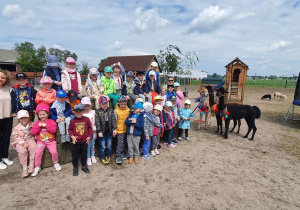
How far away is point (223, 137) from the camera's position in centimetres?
646

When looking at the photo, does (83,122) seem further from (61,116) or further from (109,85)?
(109,85)

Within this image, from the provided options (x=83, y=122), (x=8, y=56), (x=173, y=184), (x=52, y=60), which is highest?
(x=8, y=56)

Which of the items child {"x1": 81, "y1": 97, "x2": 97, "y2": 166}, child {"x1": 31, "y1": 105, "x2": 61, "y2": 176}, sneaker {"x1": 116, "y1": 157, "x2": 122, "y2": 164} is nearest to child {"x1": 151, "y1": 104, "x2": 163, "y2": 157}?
sneaker {"x1": 116, "y1": 157, "x2": 122, "y2": 164}

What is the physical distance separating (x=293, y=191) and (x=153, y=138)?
124 inches

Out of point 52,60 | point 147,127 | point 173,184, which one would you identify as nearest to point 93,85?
point 52,60

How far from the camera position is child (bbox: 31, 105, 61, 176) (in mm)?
3686

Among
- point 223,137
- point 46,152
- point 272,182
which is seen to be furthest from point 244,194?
point 46,152

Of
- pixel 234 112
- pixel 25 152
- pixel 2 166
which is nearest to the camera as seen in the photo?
pixel 25 152

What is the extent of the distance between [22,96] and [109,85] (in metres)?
2.06

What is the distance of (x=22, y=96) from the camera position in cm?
399

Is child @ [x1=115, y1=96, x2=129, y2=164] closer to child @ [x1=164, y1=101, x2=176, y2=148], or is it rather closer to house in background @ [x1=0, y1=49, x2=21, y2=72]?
child @ [x1=164, y1=101, x2=176, y2=148]

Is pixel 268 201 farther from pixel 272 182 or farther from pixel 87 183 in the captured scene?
pixel 87 183

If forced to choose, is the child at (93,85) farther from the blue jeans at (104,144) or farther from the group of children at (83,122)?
the blue jeans at (104,144)

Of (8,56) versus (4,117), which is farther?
(8,56)
